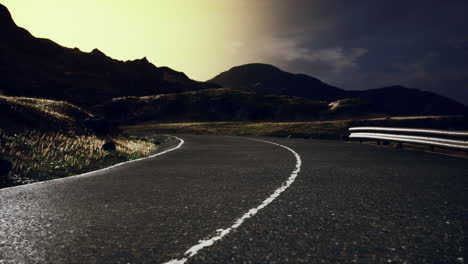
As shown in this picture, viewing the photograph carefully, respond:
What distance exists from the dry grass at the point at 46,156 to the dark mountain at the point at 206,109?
111m

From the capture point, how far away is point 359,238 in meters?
4.43

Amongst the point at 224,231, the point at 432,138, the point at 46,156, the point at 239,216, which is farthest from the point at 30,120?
the point at 432,138

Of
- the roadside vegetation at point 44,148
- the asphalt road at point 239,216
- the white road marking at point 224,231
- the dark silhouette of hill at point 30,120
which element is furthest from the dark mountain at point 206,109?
the white road marking at point 224,231

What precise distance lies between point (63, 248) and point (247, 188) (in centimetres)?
415

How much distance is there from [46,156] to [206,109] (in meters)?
125

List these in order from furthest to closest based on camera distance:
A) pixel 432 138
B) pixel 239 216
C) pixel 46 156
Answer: pixel 432 138, pixel 46 156, pixel 239 216

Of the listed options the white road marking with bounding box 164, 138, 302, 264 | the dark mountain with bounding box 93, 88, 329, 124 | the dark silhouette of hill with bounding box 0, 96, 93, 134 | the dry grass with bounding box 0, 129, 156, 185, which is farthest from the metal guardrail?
the dark mountain with bounding box 93, 88, 329, 124

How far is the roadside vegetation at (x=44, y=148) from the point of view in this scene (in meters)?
11.1

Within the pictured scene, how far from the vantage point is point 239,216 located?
216 inches

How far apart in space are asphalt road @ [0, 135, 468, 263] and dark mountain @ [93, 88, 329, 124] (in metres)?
120

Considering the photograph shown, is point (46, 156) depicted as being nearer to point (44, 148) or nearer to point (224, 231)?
point (44, 148)

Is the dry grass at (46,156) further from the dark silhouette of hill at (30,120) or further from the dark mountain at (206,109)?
the dark mountain at (206,109)

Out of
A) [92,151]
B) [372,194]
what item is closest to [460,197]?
[372,194]

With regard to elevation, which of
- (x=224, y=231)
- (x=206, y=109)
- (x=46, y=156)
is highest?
(x=206, y=109)
